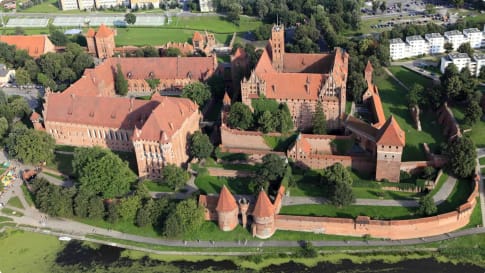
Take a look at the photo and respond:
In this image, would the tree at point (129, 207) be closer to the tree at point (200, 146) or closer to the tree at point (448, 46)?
the tree at point (200, 146)

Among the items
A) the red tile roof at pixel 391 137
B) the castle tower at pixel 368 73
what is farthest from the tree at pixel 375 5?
the red tile roof at pixel 391 137

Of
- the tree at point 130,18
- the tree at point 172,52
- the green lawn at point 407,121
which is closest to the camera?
the green lawn at point 407,121

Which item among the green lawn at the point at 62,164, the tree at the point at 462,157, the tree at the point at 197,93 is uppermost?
the tree at the point at 197,93

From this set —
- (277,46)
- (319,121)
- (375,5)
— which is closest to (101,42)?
(277,46)

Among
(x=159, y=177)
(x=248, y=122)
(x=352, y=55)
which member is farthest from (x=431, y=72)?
(x=159, y=177)

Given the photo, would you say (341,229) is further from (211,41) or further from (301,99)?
(211,41)

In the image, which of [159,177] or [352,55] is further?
[352,55]

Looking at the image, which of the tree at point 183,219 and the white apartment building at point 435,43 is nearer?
the tree at point 183,219
